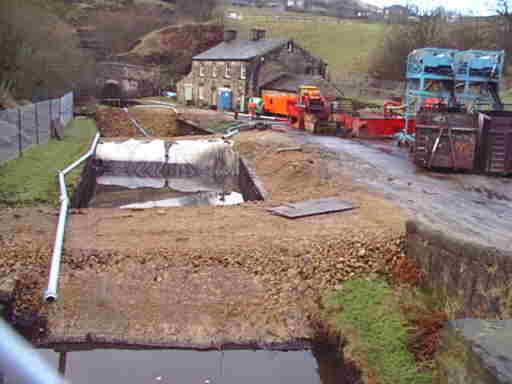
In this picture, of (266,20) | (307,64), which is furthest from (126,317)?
(266,20)

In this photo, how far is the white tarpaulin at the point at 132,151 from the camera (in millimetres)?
23375

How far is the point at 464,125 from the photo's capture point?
18.1 meters

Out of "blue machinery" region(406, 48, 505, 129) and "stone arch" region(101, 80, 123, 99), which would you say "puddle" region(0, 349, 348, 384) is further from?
"stone arch" region(101, 80, 123, 99)

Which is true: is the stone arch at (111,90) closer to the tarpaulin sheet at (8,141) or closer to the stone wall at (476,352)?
the tarpaulin sheet at (8,141)

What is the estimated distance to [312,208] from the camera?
12.8 meters

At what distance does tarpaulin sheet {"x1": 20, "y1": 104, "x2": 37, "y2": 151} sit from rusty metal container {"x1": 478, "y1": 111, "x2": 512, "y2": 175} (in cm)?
1599

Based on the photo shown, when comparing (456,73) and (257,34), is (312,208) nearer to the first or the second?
(456,73)

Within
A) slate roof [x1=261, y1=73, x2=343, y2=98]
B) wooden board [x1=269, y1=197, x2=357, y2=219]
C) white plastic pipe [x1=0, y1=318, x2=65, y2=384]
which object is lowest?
wooden board [x1=269, y1=197, x2=357, y2=219]

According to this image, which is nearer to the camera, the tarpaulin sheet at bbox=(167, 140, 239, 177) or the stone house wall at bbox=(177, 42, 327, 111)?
the tarpaulin sheet at bbox=(167, 140, 239, 177)

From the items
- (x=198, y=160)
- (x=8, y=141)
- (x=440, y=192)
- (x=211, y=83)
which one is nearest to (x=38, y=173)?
(x=8, y=141)

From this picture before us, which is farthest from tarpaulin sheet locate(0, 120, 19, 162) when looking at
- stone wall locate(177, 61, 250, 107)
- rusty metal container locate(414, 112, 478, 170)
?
stone wall locate(177, 61, 250, 107)

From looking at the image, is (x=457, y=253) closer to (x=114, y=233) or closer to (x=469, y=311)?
(x=469, y=311)

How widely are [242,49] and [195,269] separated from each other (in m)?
41.1

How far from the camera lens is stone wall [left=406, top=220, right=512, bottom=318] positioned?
7281 mm
